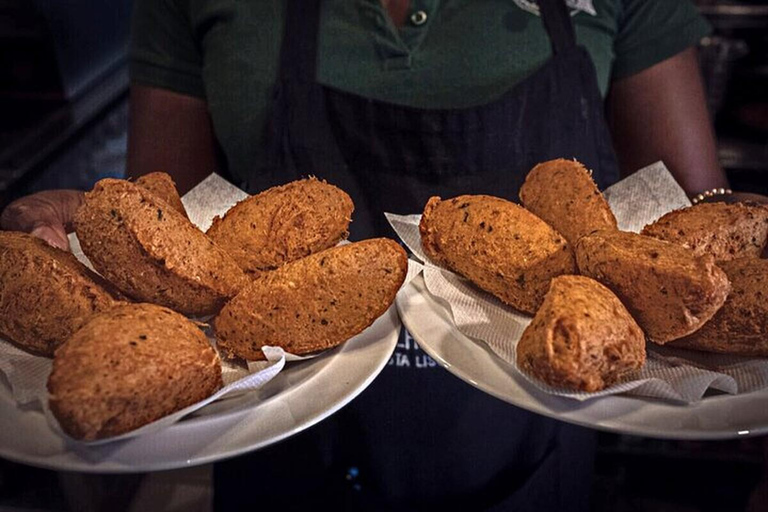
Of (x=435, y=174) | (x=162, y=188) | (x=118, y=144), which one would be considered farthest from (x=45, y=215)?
(x=118, y=144)

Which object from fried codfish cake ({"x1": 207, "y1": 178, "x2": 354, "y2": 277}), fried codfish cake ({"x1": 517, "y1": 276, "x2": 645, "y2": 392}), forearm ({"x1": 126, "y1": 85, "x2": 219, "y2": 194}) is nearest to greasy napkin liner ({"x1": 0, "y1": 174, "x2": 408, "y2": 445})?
fried codfish cake ({"x1": 207, "y1": 178, "x2": 354, "y2": 277})

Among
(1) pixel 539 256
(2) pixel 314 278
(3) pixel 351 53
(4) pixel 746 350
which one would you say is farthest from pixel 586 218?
(3) pixel 351 53

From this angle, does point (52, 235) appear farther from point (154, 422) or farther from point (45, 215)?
point (154, 422)

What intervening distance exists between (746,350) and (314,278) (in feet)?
1.57

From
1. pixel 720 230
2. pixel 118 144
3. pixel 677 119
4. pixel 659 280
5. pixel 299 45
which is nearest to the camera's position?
pixel 659 280

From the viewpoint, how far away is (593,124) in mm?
1235

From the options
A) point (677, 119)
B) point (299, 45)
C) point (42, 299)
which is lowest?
point (677, 119)

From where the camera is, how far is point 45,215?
3.06 feet

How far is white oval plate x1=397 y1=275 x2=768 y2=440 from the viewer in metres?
0.66

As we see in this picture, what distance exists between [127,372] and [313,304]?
0.21 meters

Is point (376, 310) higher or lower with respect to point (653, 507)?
higher

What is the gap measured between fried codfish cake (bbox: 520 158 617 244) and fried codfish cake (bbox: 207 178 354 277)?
27cm

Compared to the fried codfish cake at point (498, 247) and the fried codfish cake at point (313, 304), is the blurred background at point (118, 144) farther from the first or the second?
the fried codfish cake at point (498, 247)

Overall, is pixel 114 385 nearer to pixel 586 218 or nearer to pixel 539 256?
pixel 539 256
